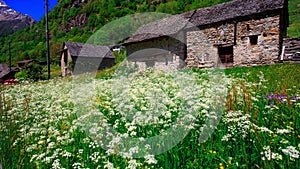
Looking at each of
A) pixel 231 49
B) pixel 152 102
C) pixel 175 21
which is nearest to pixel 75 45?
pixel 175 21

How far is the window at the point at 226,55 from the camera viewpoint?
16734 millimetres

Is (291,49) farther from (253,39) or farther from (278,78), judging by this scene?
(278,78)

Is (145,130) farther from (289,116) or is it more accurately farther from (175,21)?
(175,21)

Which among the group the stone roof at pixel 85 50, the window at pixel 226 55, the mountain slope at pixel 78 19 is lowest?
the window at pixel 226 55

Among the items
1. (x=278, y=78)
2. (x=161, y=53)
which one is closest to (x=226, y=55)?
(x=161, y=53)

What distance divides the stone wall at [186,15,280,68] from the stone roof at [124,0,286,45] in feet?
2.03

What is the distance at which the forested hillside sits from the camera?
81.0 metres

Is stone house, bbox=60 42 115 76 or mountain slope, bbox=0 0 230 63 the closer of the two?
stone house, bbox=60 42 115 76

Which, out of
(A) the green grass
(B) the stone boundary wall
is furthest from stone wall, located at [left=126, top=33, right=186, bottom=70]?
(A) the green grass

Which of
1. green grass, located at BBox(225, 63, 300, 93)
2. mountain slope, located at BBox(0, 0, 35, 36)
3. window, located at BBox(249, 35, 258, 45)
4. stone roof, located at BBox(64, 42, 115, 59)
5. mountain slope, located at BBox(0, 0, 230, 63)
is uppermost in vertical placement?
mountain slope, located at BBox(0, 0, 230, 63)

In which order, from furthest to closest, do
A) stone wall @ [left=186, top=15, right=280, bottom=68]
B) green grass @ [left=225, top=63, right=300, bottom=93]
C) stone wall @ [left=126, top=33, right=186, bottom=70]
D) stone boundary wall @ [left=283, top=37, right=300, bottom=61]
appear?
1. stone wall @ [left=126, top=33, right=186, bottom=70]
2. stone wall @ [left=186, top=15, right=280, bottom=68]
3. stone boundary wall @ [left=283, top=37, right=300, bottom=61]
4. green grass @ [left=225, top=63, right=300, bottom=93]

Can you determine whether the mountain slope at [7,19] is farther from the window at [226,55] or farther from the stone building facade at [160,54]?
the stone building facade at [160,54]

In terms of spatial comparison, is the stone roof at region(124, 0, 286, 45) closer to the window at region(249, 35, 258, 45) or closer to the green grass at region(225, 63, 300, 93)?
the window at region(249, 35, 258, 45)

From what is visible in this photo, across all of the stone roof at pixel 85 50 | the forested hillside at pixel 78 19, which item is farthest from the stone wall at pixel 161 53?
the forested hillside at pixel 78 19
